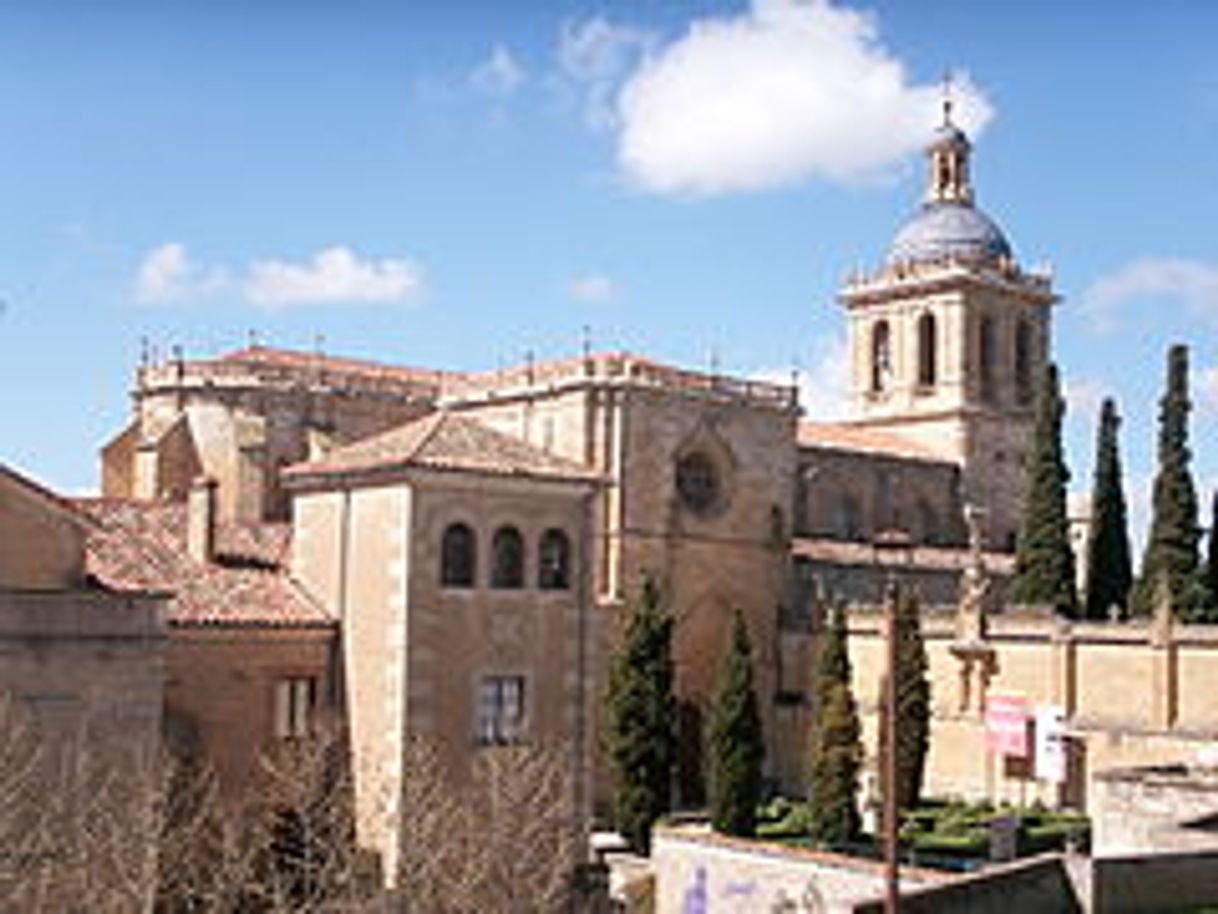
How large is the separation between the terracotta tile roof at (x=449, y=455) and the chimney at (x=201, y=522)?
73.4 inches

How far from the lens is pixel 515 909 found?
958 inches

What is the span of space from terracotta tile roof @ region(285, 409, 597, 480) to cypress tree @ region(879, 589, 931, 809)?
12503mm

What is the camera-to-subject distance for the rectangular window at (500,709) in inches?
1103

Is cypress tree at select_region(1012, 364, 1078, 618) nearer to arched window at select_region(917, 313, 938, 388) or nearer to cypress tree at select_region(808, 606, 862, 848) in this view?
cypress tree at select_region(808, 606, 862, 848)

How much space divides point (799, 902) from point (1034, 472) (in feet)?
90.4

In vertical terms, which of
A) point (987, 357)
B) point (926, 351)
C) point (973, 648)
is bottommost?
point (973, 648)

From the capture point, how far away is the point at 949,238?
60.5 m

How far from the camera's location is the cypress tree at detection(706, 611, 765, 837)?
3491 centimetres

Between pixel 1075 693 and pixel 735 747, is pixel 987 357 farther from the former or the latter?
pixel 735 747

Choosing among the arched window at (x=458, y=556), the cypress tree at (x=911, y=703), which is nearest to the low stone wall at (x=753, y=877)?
the arched window at (x=458, y=556)

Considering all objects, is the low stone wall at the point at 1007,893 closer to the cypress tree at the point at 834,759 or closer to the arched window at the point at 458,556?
the arched window at the point at 458,556

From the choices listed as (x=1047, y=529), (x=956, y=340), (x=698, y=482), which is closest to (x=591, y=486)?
(x=698, y=482)

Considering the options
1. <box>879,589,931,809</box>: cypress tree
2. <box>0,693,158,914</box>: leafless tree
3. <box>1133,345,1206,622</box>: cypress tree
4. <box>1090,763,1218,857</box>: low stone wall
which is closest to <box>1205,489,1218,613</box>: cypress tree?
A: <box>1133,345,1206,622</box>: cypress tree

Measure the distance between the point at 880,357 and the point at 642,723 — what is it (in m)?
30.9
